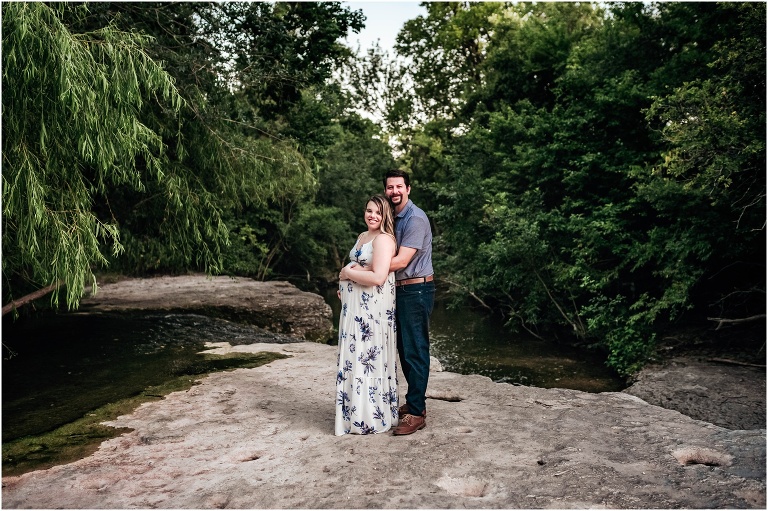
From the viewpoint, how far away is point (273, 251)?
83.5ft

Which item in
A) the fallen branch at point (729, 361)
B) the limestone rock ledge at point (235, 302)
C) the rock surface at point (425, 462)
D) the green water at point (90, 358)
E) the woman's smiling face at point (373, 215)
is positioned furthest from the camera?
the limestone rock ledge at point (235, 302)

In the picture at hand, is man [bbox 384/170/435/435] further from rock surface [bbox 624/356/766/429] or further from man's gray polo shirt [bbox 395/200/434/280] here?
rock surface [bbox 624/356/766/429]

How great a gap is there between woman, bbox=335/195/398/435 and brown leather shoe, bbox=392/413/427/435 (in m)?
0.14

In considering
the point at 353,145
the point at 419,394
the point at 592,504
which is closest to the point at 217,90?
the point at 419,394

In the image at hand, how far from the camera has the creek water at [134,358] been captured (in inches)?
249

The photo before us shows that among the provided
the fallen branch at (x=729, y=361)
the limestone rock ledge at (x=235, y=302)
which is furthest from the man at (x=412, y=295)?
the limestone rock ledge at (x=235, y=302)

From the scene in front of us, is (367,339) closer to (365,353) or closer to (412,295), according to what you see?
(365,353)

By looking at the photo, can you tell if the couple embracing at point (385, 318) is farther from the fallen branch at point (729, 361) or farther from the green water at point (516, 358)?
the fallen branch at point (729, 361)

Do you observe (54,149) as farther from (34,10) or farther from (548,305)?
(548,305)

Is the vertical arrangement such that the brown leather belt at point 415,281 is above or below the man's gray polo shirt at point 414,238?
below

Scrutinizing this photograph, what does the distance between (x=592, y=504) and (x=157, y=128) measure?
710cm

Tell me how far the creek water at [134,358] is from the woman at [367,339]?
290cm

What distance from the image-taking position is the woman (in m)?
4.52

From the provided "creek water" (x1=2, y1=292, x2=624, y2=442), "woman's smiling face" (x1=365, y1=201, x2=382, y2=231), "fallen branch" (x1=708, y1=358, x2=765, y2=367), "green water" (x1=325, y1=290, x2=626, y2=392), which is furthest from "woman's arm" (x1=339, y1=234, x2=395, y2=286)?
"fallen branch" (x1=708, y1=358, x2=765, y2=367)
